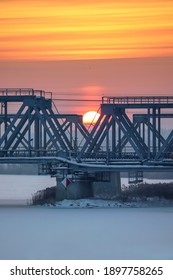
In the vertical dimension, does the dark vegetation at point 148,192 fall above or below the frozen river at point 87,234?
above

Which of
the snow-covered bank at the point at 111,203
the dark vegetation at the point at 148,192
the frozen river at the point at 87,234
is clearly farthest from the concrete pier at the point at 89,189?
the frozen river at the point at 87,234

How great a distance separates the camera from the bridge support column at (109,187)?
81312 millimetres

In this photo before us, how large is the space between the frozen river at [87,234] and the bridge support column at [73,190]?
32.0 feet

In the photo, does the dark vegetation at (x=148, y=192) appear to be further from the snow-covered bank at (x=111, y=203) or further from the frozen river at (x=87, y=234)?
the frozen river at (x=87, y=234)

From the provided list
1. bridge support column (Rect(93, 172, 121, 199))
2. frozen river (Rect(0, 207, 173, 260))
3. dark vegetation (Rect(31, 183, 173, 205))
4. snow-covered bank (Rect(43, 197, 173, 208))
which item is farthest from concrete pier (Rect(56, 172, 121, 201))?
frozen river (Rect(0, 207, 173, 260))

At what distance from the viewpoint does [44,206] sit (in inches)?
2977

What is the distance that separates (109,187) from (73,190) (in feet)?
13.2

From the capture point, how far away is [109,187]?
8200 centimetres

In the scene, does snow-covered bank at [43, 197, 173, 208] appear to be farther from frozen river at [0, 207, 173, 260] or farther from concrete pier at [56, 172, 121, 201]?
frozen river at [0, 207, 173, 260]

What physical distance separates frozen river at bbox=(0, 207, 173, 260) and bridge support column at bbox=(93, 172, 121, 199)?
13.1m

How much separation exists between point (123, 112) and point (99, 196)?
6.10m

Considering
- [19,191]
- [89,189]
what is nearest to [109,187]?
[89,189]

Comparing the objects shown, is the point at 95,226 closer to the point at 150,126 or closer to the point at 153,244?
the point at 153,244
